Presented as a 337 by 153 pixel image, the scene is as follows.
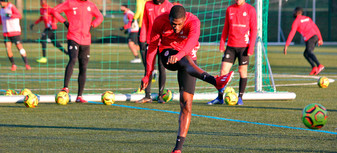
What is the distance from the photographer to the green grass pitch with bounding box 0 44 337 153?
276 inches

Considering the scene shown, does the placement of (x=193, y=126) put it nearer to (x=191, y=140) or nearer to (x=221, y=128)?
(x=221, y=128)

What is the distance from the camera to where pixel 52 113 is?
1012 cm

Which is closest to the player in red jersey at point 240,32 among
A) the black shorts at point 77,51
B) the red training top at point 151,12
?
the red training top at point 151,12

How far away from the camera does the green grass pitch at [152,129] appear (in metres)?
7.02

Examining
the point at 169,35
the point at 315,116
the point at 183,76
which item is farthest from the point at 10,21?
the point at 315,116

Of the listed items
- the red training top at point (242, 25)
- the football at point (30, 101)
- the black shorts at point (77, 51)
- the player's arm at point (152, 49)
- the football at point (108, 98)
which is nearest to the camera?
the player's arm at point (152, 49)

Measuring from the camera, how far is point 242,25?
11016 millimetres

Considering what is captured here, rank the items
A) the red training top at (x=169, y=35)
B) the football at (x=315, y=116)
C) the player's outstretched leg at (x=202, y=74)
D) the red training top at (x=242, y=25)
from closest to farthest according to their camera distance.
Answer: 1. the player's outstretched leg at (x=202, y=74)
2. the red training top at (x=169, y=35)
3. the football at (x=315, y=116)
4. the red training top at (x=242, y=25)

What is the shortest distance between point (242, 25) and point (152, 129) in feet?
11.7

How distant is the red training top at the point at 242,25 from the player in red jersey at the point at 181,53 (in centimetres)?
409

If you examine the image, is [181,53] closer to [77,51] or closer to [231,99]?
[231,99]

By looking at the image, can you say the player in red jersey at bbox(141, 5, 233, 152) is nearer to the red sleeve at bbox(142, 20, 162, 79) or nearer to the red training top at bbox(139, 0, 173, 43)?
the red sleeve at bbox(142, 20, 162, 79)

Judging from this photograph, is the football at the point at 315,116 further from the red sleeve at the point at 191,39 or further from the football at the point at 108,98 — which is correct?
the football at the point at 108,98

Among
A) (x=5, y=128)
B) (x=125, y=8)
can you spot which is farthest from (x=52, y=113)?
(x=125, y=8)
